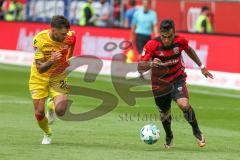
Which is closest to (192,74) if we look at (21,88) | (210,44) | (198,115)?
(210,44)

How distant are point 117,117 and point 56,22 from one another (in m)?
5.35

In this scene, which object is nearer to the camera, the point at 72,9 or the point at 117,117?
the point at 117,117

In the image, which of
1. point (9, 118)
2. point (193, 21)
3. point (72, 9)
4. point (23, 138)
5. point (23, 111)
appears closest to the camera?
point (23, 138)

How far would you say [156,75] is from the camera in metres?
14.6

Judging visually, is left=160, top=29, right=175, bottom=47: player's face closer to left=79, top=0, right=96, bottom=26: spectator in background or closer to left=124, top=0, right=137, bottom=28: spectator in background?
left=124, top=0, right=137, bottom=28: spectator in background

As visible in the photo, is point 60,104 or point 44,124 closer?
point 60,104

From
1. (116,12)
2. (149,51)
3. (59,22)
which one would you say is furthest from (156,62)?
(116,12)

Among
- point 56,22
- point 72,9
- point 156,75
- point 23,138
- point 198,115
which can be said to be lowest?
point 72,9

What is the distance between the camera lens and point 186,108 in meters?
14.1

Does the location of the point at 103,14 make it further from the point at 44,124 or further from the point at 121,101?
the point at 44,124

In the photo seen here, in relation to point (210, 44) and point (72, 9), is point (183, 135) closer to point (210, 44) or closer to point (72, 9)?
point (210, 44)

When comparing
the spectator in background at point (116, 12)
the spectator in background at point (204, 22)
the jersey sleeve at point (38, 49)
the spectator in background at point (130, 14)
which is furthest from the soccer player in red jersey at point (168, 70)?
the spectator in background at point (116, 12)

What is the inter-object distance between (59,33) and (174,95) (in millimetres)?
2128

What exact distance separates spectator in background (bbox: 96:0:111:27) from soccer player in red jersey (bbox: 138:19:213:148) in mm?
20821
